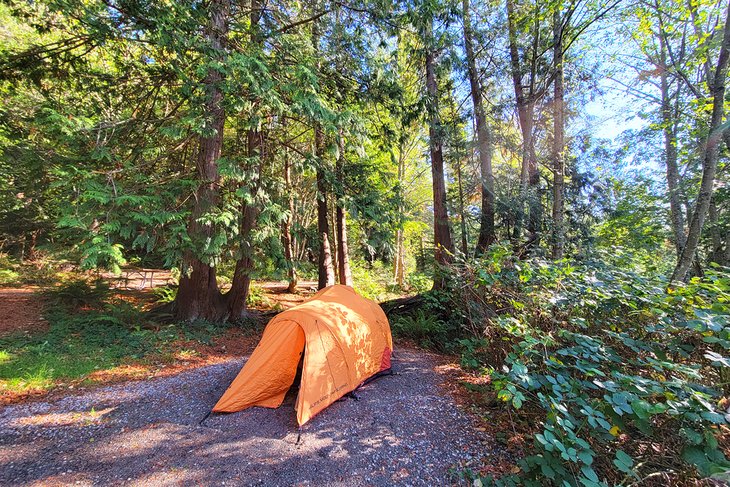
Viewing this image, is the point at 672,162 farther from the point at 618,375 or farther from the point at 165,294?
the point at 165,294


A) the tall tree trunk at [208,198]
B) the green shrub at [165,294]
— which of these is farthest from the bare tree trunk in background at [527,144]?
the green shrub at [165,294]

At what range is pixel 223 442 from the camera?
3537 millimetres

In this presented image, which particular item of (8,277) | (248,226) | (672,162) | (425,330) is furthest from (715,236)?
(8,277)

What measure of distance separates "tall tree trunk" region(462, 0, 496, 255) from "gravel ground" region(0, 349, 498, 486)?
4930 mm

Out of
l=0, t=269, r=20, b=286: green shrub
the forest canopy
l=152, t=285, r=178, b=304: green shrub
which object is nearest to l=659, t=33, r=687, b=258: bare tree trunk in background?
the forest canopy

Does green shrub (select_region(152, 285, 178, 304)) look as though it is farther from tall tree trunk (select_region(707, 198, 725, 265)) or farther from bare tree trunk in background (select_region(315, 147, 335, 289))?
tall tree trunk (select_region(707, 198, 725, 265))

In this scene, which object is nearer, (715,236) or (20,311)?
(20,311)

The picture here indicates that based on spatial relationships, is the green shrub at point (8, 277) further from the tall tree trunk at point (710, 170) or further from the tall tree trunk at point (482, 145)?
the tall tree trunk at point (710, 170)

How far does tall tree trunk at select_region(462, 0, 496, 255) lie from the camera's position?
816 cm

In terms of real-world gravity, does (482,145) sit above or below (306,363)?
above

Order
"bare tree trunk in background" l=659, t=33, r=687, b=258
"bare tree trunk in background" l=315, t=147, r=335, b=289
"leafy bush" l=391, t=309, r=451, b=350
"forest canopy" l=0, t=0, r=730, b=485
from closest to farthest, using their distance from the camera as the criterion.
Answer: "forest canopy" l=0, t=0, r=730, b=485, "leafy bush" l=391, t=309, r=451, b=350, "bare tree trunk in background" l=659, t=33, r=687, b=258, "bare tree trunk in background" l=315, t=147, r=335, b=289

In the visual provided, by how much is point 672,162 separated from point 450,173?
23.5 ft

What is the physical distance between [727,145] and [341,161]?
32.7ft

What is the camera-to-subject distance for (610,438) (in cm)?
234
